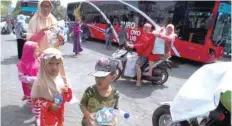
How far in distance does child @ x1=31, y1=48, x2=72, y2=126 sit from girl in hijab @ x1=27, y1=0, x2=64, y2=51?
125 cm

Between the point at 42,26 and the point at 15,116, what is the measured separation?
142 cm

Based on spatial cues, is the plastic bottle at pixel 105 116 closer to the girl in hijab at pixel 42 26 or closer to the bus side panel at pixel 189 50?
the girl in hijab at pixel 42 26

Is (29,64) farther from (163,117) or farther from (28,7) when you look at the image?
(28,7)

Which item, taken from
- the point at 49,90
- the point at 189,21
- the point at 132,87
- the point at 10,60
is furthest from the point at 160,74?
the point at 10,60

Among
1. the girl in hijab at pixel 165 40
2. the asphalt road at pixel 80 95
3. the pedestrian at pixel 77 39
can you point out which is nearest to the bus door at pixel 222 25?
the asphalt road at pixel 80 95

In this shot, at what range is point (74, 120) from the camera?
446 centimetres

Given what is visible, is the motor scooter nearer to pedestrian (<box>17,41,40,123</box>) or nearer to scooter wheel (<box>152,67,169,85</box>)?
scooter wheel (<box>152,67,169,85</box>)

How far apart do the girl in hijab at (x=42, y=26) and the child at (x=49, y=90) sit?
1.25m

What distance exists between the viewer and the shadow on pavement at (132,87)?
6187mm

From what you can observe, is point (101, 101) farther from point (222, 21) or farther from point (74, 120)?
point (222, 21)

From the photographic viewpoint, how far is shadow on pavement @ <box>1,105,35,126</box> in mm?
4168

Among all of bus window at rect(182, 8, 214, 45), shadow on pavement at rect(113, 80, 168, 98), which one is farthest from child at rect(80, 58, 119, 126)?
bus window at rect(182, 8, 214, 45)

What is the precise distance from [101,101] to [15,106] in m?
2.76

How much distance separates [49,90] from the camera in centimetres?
314
